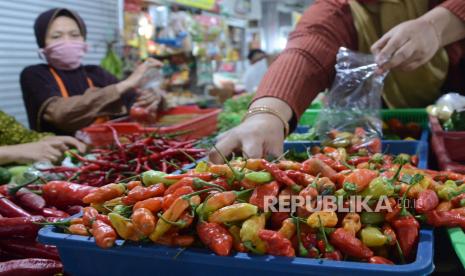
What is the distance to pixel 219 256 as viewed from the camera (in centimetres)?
110

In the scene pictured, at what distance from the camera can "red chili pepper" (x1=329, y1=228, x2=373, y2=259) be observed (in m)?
1.11

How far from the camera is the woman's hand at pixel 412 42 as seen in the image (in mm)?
1958

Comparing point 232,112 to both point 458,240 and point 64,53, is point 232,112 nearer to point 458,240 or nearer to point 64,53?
point 64,53

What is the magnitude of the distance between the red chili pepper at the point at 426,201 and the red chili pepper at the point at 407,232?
0.17 feet

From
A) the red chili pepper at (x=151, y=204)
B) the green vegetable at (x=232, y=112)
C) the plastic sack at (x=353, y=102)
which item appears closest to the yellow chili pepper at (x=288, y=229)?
the red chili pepper at (x=151, y=204)

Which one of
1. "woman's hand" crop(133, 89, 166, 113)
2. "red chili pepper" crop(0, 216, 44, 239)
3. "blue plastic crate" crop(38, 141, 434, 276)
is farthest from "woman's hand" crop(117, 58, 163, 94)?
"blue plastic crate" crop(38, 141, 434, 276)

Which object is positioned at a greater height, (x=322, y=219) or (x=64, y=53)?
(x=64, y=53)

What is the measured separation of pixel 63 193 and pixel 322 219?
3.90 feet

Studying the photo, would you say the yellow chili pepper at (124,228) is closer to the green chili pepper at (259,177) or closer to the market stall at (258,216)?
the market stall at (258,216)

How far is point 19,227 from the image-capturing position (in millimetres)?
1636

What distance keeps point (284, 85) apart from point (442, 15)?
2.45 ft

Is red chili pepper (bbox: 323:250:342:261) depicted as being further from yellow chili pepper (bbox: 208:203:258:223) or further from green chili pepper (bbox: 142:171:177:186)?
green chili pepper (bbox: 142:171:177:186)

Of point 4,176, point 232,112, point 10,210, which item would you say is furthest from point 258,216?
point 232,112

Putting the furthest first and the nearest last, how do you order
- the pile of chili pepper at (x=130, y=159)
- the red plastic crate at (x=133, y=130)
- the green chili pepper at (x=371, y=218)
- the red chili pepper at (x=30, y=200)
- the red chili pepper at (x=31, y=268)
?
the red plastic crate at (x=133, y=130)
the pile of chili pepper at (x=130, y=159)
the red chili pepper at (x=30, y=200)
the red chili pepper at (x=31, y=268)
the green chili pepper at (x=371, y=218)
